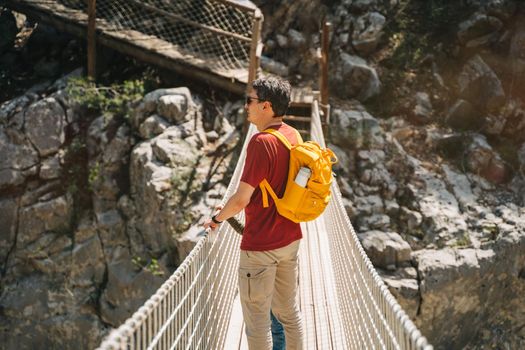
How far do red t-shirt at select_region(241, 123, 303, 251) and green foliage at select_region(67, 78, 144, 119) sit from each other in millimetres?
4764

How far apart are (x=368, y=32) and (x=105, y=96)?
13.0 ft

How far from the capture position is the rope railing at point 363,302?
5.21 ft

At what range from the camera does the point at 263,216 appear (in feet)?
6.26

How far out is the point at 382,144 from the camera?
7.02 metres

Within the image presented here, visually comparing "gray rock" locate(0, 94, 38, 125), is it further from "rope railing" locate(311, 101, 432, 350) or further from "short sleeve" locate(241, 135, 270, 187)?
"short sleeve" locate(241, 135, 270, 187)

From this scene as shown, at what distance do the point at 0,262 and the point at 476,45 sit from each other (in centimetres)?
689

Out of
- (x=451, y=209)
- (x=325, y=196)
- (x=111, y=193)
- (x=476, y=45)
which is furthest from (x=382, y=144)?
(x=325, y=196)

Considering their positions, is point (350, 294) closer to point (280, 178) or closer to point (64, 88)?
point (280, 178)

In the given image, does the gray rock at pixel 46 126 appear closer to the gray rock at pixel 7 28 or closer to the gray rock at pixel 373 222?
the gray rock at pixel 7 28

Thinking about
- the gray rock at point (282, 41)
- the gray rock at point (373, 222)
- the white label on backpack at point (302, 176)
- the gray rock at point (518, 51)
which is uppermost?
the white label on backpack at point (302, 176)

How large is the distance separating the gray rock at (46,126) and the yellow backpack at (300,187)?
5138mm

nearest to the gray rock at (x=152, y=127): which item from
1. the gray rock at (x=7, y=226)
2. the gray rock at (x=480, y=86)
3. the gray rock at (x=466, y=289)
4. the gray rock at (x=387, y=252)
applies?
the gray rock at (x=7, y=226)

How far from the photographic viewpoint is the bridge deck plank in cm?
266

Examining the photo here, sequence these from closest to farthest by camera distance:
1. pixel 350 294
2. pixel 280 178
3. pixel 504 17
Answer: pixel 280 178 < pixel 350 294 < pixel 504 17
